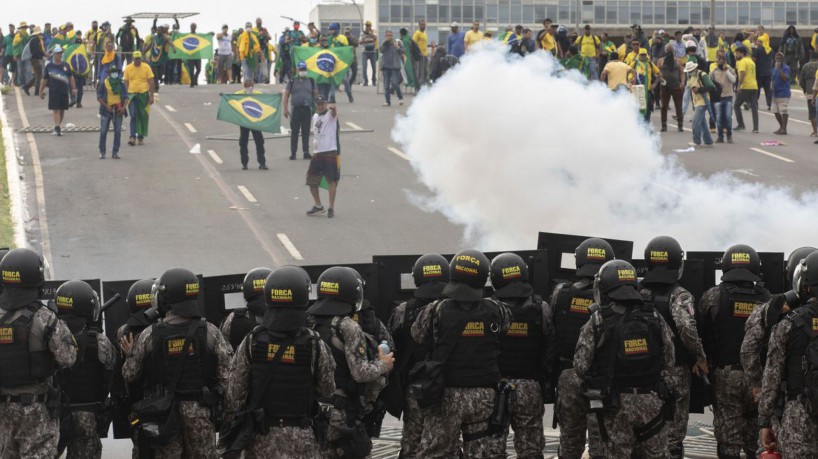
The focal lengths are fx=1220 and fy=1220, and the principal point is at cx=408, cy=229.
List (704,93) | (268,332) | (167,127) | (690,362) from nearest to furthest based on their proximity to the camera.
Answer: (268,332) → (690,362) → (704,93) → (167,127)

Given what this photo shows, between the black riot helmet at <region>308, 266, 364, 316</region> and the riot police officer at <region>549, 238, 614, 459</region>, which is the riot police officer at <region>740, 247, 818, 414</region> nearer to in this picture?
the riot police officer at <region>549, 238, 614, 459</region>

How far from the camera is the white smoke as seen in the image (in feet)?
55.1

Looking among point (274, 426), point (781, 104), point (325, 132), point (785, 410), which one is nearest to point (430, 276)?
point (274, 426)

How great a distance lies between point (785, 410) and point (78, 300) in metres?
4.89

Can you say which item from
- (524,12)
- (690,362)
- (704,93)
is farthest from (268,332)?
(524,12)

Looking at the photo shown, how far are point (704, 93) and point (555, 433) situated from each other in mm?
16718

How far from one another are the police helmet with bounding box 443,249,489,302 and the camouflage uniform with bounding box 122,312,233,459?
160 centimetres

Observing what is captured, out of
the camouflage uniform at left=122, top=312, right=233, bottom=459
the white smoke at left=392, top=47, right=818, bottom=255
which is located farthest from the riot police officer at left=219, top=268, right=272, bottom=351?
the white smoke at left=392, top=47, right=818, bottom=255

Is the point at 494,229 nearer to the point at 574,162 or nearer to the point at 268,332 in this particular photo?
→ the point at 574,162

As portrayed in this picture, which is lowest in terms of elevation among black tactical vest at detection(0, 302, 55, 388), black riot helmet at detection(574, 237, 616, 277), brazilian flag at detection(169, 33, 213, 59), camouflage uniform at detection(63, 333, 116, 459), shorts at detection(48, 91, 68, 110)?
camouflage uniform at detection(63, 333, 116, 459)

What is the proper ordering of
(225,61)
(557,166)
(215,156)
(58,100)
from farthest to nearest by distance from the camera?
1. (225,61)
2. (58,100)
3. (215,156)
4. (557,166)

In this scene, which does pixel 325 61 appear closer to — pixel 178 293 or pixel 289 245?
pixel 289 245

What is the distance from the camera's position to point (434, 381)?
8.45 meters

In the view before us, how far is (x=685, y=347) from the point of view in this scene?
9.24 meters
